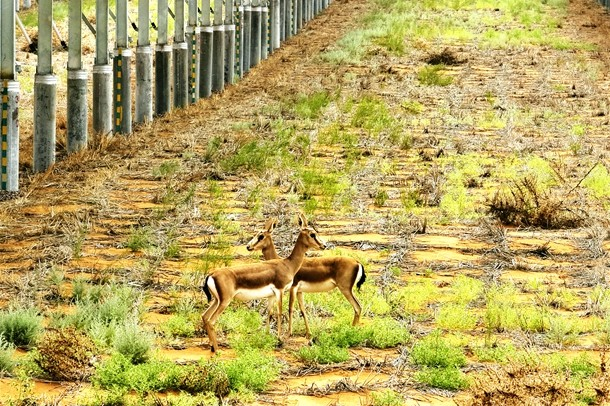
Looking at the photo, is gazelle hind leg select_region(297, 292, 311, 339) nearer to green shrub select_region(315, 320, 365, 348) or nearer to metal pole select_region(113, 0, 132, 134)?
green shrub select_region(315, 320, 365, 348)

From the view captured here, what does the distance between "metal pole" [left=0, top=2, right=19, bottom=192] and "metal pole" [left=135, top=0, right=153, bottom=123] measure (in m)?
8.03

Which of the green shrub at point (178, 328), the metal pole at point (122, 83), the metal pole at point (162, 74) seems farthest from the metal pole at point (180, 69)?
the green shrub at point (178, 328)

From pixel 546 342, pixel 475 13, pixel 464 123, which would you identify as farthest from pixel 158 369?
pixel 475 13

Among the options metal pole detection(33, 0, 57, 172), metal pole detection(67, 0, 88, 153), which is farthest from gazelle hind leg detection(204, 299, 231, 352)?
metal pole detection(67, 0, 88, 153)

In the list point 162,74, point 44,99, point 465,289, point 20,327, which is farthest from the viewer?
point 162,74

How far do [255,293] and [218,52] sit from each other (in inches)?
955

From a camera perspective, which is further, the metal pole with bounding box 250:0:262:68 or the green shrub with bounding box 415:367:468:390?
the metal pole with bounding box 250:0:262:68

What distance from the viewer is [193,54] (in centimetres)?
3142

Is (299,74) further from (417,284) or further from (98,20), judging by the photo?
(417,284)

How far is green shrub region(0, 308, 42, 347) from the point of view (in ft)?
35.2

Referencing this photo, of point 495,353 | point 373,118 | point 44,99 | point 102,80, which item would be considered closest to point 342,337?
point 495,353

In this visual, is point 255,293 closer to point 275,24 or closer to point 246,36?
point 246,36

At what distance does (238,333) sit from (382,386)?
1.64 metres

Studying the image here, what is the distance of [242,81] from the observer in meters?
36.3
